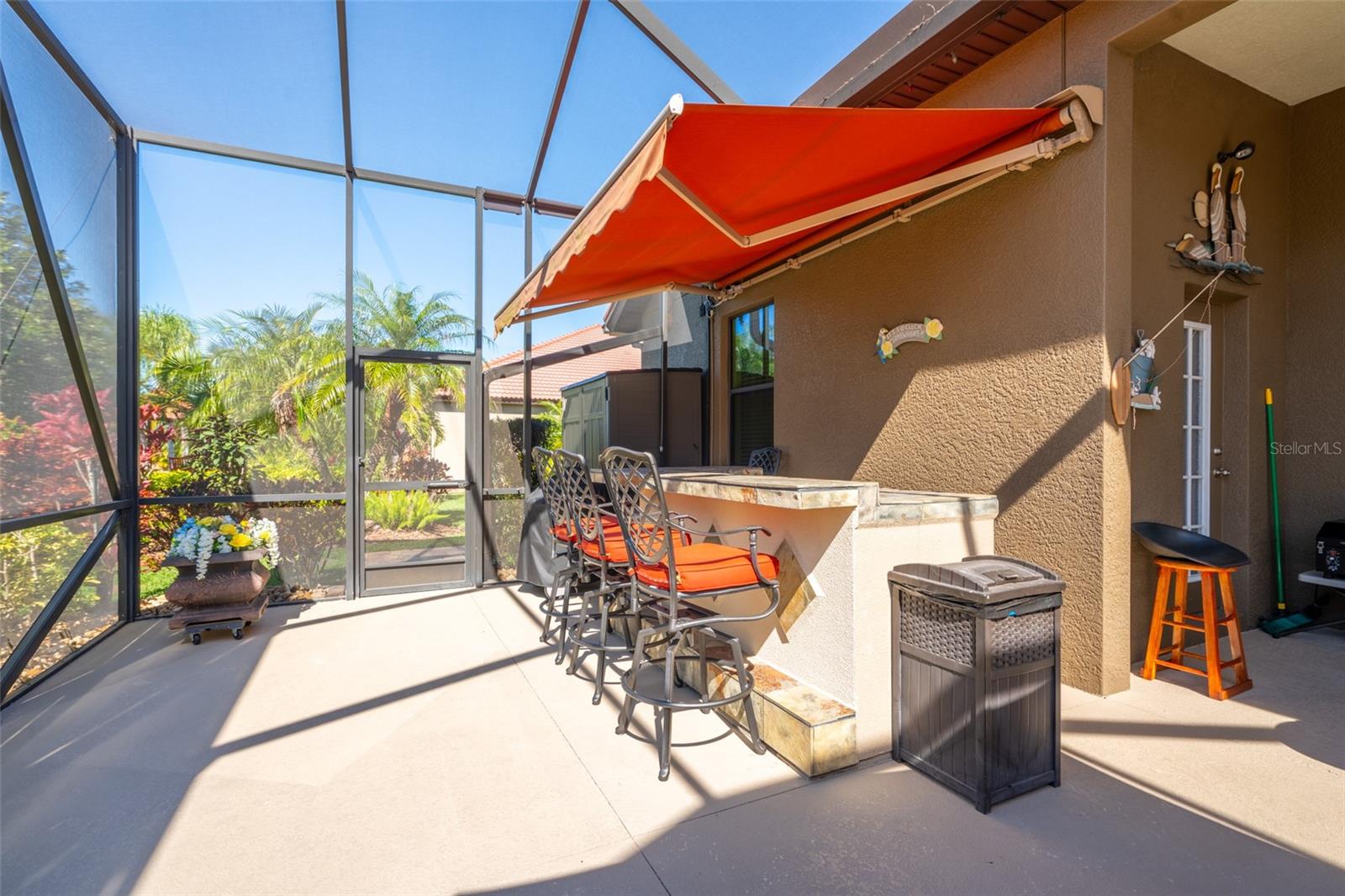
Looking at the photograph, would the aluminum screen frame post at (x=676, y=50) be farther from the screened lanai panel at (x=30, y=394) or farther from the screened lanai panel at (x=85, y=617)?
the screened lanai panel at (x=85, y=617)

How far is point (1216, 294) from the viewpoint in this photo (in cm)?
372

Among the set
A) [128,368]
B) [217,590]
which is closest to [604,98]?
[128,368]

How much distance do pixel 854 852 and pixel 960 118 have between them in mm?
2821

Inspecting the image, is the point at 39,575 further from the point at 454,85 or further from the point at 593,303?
the point at 454,85

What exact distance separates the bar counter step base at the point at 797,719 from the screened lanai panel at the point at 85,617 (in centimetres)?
375

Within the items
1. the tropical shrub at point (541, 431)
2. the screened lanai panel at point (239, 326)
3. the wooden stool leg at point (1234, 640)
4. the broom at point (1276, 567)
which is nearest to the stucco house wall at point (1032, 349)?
the wooden stool leg at point (1234, 640)

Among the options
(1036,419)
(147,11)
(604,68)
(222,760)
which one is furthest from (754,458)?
(147,11)

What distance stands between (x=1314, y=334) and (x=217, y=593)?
24.5ft

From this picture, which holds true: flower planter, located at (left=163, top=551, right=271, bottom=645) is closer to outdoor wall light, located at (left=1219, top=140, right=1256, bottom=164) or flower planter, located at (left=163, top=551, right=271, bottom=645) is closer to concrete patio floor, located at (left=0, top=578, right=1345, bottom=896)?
concrete patio floor, located at (left=0, top=578, right=1345, bottom=896)

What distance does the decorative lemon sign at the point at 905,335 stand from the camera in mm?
3635

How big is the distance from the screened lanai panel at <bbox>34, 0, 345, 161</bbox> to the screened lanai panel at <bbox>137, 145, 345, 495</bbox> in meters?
0.29

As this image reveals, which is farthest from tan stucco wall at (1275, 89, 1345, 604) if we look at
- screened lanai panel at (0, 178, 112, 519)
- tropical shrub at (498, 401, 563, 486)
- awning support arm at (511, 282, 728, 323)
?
screened lanai panel at (0, 178, 112, 519)

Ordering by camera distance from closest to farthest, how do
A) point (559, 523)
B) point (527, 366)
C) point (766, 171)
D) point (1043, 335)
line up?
point (766, 171)
point (1043, 335)
point (559, 523)
point (527, 366)

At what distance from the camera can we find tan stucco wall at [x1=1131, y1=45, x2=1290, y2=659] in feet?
10.6
